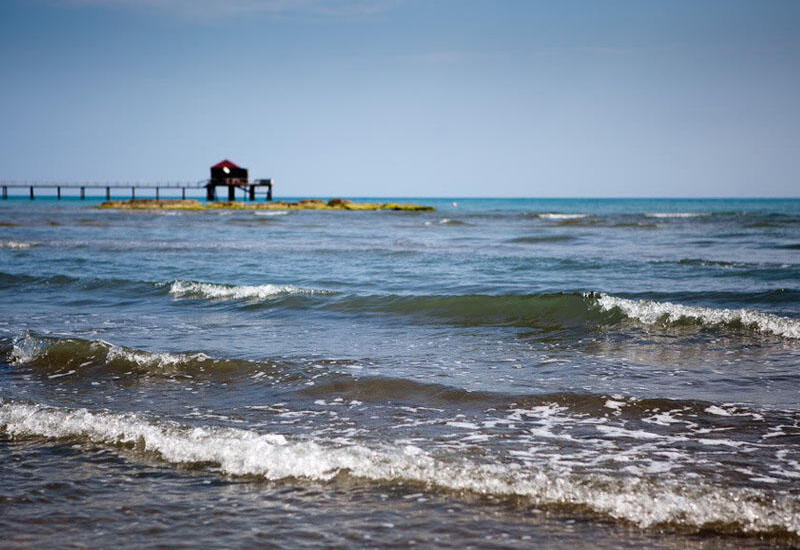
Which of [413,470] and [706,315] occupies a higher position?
[706,315]

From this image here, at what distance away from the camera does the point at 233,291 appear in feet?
44.3

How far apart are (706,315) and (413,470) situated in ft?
23.2

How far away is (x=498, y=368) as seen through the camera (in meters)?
7.50

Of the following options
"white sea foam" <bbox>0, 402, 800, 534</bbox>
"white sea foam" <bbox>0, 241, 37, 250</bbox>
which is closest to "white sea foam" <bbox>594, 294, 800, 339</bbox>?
"white sea foam" <bbox>0, 402, 800, 534</bbox>

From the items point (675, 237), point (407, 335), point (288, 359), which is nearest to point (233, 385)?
point (288, 359)

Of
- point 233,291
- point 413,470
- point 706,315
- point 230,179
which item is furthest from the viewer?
point 230,179

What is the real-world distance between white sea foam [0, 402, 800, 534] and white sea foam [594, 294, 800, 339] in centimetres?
592

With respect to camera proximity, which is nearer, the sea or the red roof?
the sea

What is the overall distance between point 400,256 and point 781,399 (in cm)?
1634

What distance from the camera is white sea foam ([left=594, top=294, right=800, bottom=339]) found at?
30.2 ft

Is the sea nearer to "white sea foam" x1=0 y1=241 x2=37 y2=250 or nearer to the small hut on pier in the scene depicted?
"white sea foam" x1=0 y1=241 x2=37 y2=250

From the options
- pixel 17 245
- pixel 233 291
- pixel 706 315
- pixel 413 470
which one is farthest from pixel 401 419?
pixel 17 245

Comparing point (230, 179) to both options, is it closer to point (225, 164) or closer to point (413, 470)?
point (225, 164)

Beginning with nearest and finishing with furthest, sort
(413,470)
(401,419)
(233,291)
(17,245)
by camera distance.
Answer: (413,470) → (401,419) → (233,291) → (17,245)
